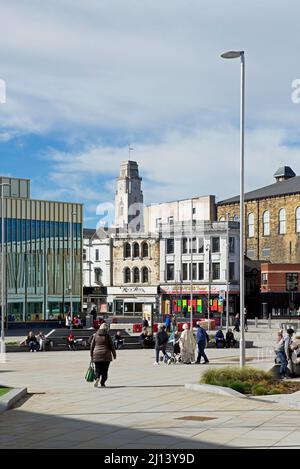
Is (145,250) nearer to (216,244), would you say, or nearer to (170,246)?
(170,246)

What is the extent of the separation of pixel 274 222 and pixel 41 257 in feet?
116

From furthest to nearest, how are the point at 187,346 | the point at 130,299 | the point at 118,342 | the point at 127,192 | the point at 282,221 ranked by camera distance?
the point at 127,192
the point at 282,221
the point at 130,299
the point at 118,342
the point at 187,346

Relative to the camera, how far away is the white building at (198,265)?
8725 cm

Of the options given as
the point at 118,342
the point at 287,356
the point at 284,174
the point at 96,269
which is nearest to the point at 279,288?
the point at 96,269

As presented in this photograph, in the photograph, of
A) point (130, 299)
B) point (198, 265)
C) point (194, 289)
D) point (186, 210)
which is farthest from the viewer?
point (186, 210)

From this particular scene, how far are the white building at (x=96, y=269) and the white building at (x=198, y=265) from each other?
7511 mm

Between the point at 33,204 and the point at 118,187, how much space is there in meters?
80.9

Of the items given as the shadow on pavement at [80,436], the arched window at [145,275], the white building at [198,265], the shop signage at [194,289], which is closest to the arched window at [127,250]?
the arched window at [145,275]

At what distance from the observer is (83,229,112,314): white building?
9550 centimetres

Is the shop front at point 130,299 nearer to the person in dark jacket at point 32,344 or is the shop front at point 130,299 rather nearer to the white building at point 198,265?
the white building at point 198,265

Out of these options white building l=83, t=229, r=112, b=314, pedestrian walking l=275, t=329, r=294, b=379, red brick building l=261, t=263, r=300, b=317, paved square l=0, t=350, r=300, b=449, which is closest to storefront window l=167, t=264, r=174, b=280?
white building l=83, t=229, r=112, b=314

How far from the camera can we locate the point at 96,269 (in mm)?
97062
